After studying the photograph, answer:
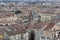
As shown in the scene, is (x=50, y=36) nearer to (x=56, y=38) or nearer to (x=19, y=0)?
(x=56, y=38)

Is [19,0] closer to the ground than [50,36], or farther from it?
closer to the ground

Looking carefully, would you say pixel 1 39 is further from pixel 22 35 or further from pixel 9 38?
pixel 22 35

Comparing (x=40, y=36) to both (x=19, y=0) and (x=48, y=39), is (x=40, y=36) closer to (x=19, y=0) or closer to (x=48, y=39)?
(x=48, y=39)

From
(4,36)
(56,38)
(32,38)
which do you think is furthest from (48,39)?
(4,36)

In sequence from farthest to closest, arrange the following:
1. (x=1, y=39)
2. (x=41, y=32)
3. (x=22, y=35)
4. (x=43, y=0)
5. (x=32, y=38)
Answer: (x=43, y=0), (x=41, y=32), (x=22, y=35), (x=1, y=39), (x=32, y=38)

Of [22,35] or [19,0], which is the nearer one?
[22,35]

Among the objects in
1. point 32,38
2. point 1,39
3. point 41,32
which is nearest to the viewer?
point 32,38

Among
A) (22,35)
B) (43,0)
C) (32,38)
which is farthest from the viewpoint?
(43,0)

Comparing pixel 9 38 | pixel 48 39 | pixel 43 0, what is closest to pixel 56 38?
pixel 48 39

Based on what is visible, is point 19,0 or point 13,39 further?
point 19,0
